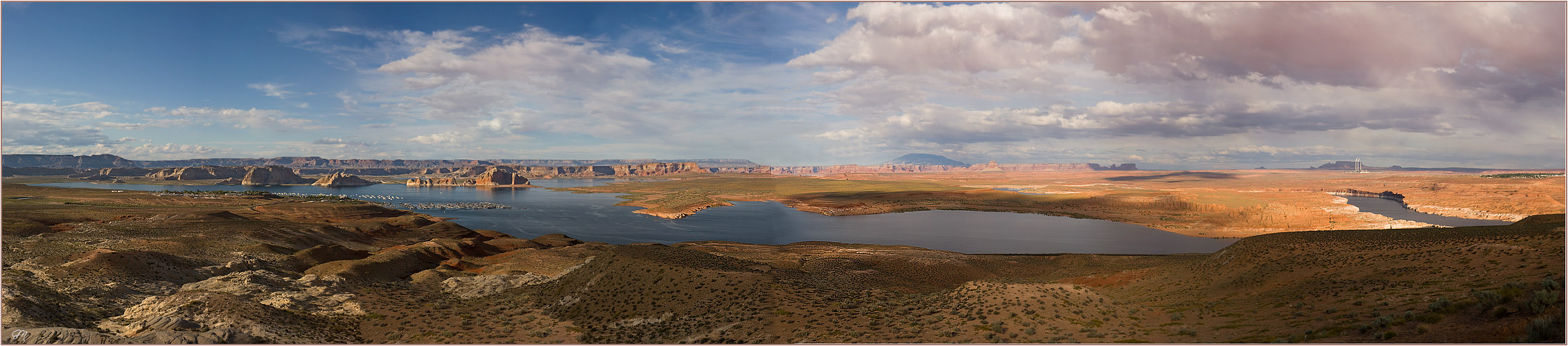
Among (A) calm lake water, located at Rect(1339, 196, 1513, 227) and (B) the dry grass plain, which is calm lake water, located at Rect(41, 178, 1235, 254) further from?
(A) calm lake water, located at Rect(1339, 196, 1513, 227)

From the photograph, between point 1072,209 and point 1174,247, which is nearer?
point 1174,247

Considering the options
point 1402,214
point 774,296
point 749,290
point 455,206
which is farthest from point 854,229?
point 455,206

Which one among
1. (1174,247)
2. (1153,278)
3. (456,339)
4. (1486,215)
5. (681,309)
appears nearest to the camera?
(456,339)

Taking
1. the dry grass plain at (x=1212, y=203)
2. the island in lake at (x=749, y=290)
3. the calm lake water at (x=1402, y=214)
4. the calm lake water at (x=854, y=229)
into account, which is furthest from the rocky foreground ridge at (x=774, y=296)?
the calm lake water at (x=1402, y=214)

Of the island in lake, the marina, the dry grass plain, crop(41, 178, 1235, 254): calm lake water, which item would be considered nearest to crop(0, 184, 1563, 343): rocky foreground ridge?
the island in lake

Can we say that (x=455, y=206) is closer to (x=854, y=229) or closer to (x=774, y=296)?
(x=854, y=229)

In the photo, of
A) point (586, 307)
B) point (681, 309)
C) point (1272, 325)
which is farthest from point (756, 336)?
point (1272, 325)

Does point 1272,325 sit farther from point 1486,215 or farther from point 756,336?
point 1486,215
